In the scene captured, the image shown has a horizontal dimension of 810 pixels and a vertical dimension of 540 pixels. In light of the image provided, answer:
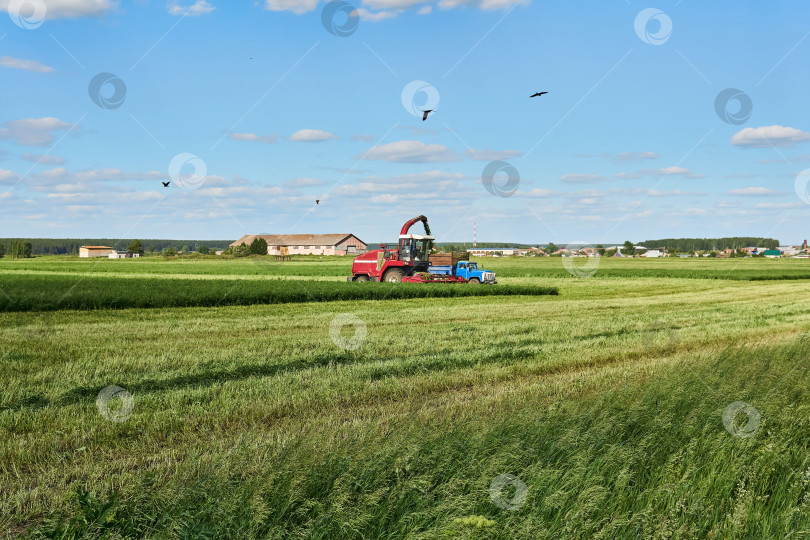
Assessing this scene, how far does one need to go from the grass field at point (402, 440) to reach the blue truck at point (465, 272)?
23892mm

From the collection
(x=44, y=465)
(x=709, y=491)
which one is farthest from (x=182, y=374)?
(x=709, y=491)

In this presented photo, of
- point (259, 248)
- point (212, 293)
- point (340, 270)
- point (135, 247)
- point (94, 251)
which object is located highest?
point (259, 248)

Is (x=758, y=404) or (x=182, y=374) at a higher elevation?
(x=758, y=404)

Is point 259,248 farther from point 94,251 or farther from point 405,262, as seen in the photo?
point 405,262

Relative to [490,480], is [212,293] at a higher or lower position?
lower

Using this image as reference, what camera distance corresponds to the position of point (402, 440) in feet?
17.7

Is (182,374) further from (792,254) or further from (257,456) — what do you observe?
(792,254)

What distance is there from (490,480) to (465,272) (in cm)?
3430

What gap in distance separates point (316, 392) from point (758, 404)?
5.56 meters

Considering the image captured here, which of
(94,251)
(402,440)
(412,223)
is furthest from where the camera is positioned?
(94,251)

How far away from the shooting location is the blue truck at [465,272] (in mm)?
37625

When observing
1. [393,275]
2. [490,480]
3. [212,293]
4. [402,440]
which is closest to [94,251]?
[393,275]

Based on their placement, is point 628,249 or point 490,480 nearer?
point 490,480

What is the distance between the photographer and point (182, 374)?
1016cm
